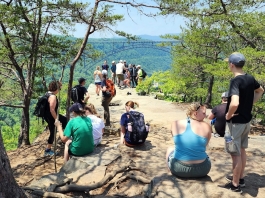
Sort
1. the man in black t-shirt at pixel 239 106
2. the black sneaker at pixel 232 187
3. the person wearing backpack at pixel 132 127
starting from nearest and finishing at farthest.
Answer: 1. the man in black t-shirt at pixel 239 106
2. the black sneaker at pixel 232 187
3. the person wearing backpack at pixel 132 127

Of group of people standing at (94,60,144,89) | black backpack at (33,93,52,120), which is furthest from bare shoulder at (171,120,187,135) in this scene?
group of people standing at (94,60,144,89)

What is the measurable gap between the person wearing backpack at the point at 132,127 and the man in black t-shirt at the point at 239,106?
2425 millimetres

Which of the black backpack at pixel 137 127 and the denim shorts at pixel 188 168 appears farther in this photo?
the black backpack at pixel 137 127

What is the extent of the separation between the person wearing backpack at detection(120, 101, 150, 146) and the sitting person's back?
6.40ft

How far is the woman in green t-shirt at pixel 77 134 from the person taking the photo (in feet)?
15.9

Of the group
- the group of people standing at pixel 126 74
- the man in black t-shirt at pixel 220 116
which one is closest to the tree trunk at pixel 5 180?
the man in black t-shirt at pixel 220 116

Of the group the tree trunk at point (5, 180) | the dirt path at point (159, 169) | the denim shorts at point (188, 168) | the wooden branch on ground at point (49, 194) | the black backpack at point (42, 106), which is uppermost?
the black backpack at point (42, 106)

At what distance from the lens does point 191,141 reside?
3.71 metres

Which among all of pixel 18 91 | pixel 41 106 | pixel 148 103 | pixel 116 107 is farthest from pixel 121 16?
pixel 18 91

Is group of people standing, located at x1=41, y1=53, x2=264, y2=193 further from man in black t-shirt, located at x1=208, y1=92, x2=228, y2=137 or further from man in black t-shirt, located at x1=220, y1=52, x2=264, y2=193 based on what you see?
man in black t-shirt, located at x1=208, y1=92, x2=228, y2=137

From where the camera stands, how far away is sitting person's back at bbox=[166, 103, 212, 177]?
370 centimetres

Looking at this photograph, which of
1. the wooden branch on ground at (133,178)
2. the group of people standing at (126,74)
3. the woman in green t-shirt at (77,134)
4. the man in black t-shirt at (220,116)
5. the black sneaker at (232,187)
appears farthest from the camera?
the group of people standing at (126,74)

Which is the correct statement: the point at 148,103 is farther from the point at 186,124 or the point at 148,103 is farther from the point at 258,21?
the point at 186,124

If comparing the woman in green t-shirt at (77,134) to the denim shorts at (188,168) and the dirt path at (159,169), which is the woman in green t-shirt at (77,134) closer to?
the dirt path at (159,169)
